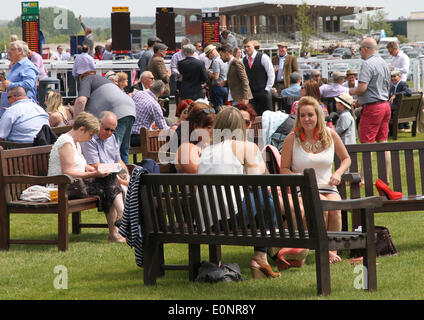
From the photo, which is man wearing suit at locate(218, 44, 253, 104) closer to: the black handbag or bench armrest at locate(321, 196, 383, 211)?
the black handbag

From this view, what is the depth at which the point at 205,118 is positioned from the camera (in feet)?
23.9

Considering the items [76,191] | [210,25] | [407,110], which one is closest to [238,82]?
[407,110]

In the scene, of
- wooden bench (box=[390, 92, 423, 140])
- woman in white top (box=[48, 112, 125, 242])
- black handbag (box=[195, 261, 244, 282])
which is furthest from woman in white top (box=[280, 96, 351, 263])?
wooden bench (box=[390, 92, 423, 140])

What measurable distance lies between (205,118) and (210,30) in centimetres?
2113

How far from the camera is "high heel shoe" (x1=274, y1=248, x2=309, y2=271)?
6.78 meters

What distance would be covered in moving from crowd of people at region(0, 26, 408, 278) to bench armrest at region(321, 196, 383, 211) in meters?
0.45

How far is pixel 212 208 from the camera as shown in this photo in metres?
5.96

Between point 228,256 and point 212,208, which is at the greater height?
point 212,208

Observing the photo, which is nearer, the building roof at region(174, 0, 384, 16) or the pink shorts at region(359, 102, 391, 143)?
the pink shorts at region(359, 102, 391, 143)

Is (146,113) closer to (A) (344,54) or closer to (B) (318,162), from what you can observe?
(B) (318,162)

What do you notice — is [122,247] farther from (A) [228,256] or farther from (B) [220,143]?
(B) [220,143]
